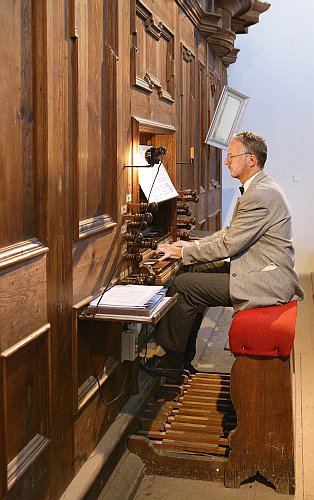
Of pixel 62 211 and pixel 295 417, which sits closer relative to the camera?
pixel 62 211

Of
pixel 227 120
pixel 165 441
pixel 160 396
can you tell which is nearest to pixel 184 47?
pixel 227 120

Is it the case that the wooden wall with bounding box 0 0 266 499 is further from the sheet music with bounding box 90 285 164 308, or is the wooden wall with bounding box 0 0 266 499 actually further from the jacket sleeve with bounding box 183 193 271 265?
the jacket sleeve with bounding box 183 193 271 265

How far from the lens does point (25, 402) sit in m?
2.58

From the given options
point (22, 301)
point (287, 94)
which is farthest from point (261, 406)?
point (287, 94)

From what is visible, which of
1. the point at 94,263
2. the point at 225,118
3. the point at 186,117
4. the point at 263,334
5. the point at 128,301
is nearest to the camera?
the point at 128,301

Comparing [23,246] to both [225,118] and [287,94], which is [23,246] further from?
[287,94]

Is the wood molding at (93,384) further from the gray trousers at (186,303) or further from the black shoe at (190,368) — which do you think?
the black shoe at (190,368)

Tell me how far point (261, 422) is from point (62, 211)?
1.58 metres

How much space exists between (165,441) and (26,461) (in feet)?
4.68

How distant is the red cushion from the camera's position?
11.6ft

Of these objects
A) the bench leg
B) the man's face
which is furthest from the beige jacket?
the bench leg

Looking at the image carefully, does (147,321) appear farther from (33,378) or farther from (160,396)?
(160,396)

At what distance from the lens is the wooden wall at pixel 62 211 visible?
2.40m

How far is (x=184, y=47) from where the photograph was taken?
585 cm
